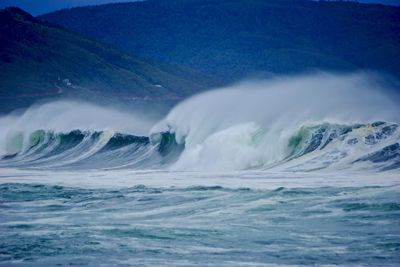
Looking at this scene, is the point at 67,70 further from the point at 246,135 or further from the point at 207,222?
the point at 207,222

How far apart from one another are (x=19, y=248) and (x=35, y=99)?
3966 inches

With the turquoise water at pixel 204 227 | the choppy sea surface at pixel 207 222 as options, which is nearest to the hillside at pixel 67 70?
the choppy sea surface at pixel 207 222

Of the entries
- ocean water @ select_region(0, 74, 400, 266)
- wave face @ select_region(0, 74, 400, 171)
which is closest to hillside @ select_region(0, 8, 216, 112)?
wave face @ select_region(0, 74, 400, 171)

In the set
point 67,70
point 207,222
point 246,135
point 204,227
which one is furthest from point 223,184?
point 67,70

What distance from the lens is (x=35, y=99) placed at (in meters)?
108

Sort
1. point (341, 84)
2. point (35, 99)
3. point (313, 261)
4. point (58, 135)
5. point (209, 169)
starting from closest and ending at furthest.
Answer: point (313, 261)
point (209, 169)
point (341, 84)
point (58, 135)
point (35, 99)

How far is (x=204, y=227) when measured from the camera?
10.8m

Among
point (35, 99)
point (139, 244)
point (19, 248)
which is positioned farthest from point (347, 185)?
point (35, 99)

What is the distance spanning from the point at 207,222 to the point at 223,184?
458cm

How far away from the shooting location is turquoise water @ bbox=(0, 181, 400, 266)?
8879 mm

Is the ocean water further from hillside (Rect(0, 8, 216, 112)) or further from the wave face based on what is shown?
hillside (Rect(0, 8, 216, 112))

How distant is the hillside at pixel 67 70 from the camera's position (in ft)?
393

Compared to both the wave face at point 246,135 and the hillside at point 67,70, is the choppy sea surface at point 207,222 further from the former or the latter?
the hillside at point 67,70

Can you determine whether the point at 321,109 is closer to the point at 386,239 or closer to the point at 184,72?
the point at 386,239
